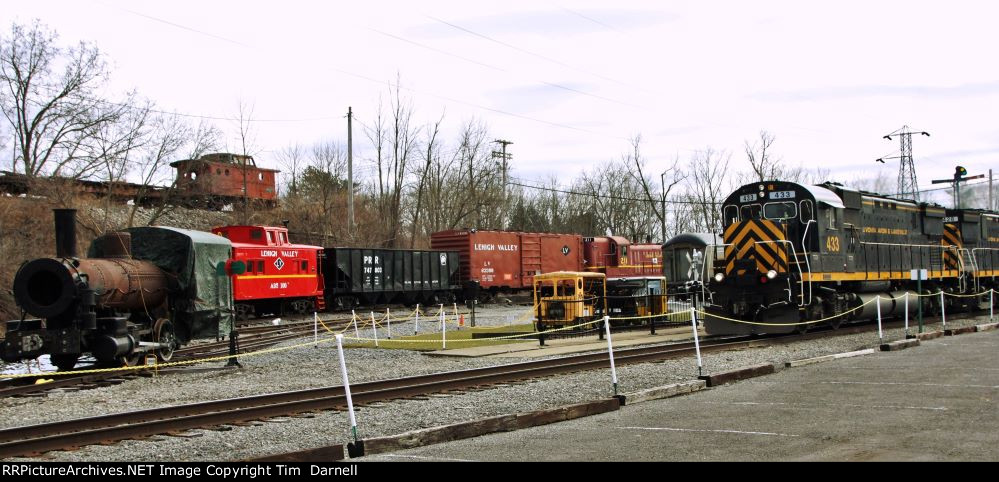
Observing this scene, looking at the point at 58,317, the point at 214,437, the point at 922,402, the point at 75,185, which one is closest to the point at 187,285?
the point at 58,317

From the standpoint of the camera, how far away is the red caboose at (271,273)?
2809cm

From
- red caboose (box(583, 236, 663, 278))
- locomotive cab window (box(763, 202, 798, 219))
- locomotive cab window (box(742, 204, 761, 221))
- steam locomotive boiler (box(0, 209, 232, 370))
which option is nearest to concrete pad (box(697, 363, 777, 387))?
locomotive cab window (box(763, 202, 798, 219))

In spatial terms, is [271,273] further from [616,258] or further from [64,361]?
[616,258]

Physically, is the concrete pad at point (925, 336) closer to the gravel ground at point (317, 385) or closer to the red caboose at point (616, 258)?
the gravel ground at point (317, 385)

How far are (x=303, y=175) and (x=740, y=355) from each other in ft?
146

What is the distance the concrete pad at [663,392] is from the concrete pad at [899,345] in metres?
6.02

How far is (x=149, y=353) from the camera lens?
16.3 m

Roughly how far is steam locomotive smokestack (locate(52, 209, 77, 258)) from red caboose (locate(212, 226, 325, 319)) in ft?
39.5

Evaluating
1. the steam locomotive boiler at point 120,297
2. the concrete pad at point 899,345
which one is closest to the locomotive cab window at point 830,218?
the concrete pad at point 899,345

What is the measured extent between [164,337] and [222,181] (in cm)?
2848

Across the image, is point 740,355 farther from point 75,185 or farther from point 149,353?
point 75,185

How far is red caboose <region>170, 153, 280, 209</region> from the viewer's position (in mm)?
40594

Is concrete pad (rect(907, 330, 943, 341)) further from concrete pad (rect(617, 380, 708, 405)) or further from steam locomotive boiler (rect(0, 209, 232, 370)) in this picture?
steam locomotive boiler (rect(0, 209, 232, 370))

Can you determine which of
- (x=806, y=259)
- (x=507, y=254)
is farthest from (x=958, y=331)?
(x=507, y=254)
